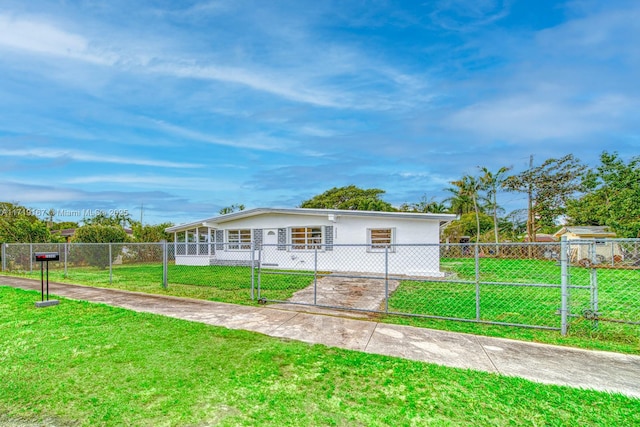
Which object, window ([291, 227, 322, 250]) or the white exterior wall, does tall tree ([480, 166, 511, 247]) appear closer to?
the white exterior wall

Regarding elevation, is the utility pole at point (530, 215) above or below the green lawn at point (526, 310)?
above

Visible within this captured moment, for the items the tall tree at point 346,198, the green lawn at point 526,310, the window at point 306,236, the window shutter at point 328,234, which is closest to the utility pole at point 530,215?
the tall tree at point 346,198

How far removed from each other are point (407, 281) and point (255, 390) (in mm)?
8604

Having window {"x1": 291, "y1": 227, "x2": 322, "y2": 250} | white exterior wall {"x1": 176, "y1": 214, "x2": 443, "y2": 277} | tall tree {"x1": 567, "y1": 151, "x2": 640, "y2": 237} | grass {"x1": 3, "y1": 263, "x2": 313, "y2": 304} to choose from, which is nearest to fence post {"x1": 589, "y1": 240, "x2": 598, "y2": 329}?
grass {"x1": 3, "y1": 263, "x2": 313, "y2": 304}

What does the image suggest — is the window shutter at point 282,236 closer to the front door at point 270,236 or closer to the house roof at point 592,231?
the front door at point 270,236

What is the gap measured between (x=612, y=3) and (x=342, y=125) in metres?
13.3

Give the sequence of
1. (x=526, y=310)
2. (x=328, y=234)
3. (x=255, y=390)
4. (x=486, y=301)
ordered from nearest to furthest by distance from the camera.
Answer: (x=255, y=390) → (x=526, y=310) → (x=486, y=301) → (x=328, y=234)

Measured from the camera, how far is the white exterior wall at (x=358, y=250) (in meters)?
14.0

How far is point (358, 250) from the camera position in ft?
49.0

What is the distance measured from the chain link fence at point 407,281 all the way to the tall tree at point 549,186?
27.7ft

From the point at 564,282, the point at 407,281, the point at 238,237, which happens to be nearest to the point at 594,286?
the point at 564,282

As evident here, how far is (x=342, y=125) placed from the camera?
20.1 m

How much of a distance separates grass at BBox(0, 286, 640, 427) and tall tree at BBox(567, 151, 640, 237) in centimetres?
2170

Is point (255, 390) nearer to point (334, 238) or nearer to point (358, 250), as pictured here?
point (358, 250)
